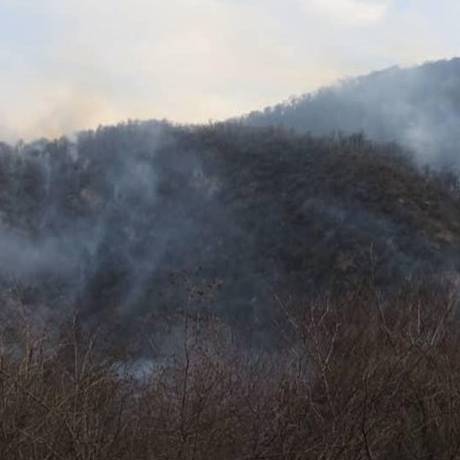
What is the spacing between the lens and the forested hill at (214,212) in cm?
6256

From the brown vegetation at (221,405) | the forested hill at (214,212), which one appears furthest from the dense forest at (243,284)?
the forested hill at (214,212)

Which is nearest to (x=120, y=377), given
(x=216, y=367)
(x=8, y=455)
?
(x=216, y=367)

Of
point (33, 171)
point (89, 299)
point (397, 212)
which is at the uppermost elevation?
point (33, 171)

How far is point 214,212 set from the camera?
257ft

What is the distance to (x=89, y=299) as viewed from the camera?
2938 inches

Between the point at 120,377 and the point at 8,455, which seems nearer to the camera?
the point at 8,455

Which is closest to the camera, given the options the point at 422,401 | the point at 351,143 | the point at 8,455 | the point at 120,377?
the point at 8,455

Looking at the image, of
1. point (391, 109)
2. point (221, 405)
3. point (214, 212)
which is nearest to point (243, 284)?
point (214, 212)

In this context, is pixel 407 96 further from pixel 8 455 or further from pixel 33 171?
pixel 8 455

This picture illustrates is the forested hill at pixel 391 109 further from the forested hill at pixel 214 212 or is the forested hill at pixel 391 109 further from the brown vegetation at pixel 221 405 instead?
the brown vegetation at pixel 221 405

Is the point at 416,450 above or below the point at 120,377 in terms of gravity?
below

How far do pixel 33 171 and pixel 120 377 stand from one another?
92.5 m

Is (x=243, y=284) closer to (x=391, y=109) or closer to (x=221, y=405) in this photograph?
(x=391, y=109)

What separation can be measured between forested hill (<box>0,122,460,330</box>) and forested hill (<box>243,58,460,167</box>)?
44.6 feet
